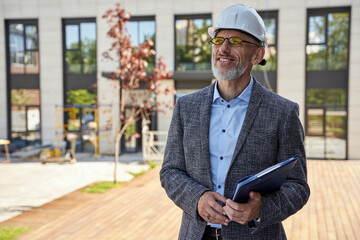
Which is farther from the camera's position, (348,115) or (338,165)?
(348,115)

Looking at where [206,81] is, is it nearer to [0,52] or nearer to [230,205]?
[0,52]

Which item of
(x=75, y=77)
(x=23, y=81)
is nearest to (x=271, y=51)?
(x=75, y=77)

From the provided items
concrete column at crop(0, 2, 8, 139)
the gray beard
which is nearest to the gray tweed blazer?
the gray beard

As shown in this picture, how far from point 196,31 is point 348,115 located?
23.9 feet

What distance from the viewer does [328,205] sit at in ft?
17.9

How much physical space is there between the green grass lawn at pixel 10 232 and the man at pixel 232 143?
4.47 m

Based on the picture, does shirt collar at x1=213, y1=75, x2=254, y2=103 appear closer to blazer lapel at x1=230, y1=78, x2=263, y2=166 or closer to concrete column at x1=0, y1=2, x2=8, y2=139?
blazer lapel at x1=230, y1=78, x2=263, y2=166

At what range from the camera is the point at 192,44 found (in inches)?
630

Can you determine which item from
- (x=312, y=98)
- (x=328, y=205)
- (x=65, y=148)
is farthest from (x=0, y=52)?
(x=328, y=205)

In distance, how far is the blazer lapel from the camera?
146 cm

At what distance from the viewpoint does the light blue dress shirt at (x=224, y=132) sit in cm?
152

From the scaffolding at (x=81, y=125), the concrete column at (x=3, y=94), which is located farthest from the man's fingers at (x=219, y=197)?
the concrete column at (x=3, y=94)

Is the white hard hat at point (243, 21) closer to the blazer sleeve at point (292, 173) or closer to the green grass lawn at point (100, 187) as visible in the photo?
the blazer sleeve at point (292, 173)

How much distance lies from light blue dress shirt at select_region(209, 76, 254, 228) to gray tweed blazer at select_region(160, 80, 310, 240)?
38mm
